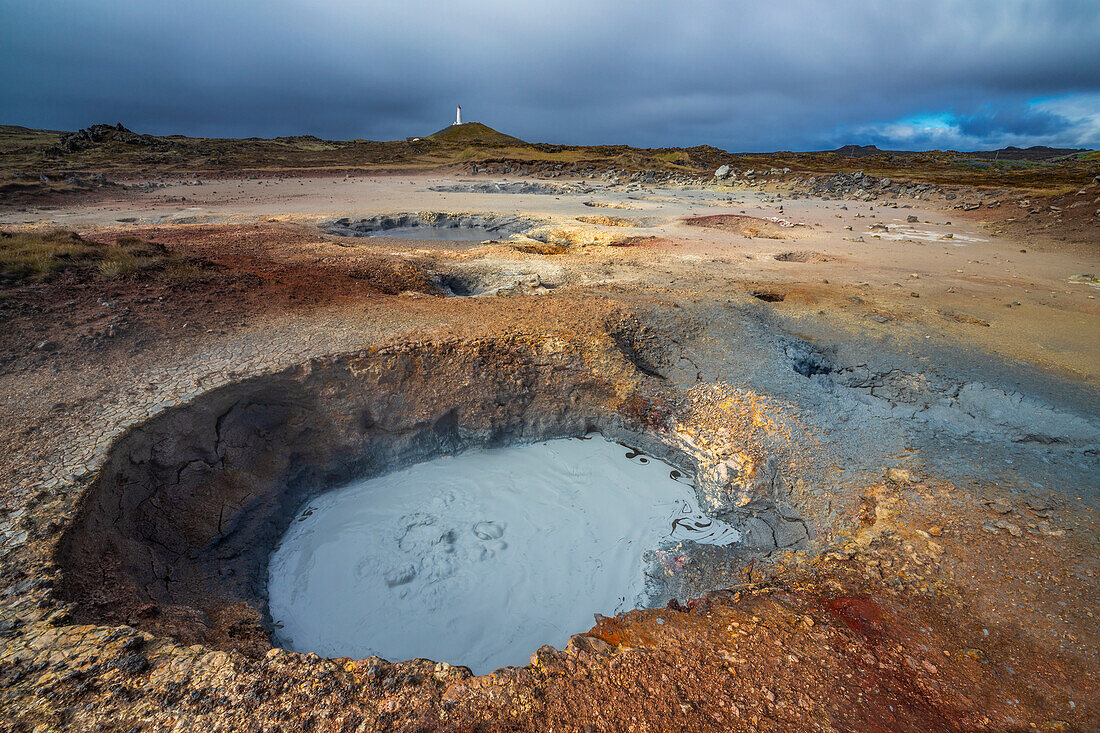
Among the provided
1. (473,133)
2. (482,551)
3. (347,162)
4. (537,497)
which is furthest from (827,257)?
(473,133)

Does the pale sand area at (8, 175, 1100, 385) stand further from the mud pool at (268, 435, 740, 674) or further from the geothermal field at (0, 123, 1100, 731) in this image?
the mud pool at (268, 435, 740, 674)

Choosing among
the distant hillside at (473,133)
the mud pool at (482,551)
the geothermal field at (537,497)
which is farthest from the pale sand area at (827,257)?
the distant hillside at (473,133)

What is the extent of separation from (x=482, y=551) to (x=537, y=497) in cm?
82

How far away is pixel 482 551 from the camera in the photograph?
427cm

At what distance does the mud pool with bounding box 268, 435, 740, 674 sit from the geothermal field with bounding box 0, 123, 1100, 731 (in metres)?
0.03

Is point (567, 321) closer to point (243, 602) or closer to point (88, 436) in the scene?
point (243, 602)

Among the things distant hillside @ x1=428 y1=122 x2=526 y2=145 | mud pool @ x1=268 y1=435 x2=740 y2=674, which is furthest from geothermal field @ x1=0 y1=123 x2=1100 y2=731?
distant hillside @ x1=428 y1=122 x2=526 y2=145

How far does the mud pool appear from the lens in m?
3.65

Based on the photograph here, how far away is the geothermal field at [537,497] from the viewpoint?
2.46 meters

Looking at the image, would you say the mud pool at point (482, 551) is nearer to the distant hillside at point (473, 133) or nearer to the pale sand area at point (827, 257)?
the pale sand area at point (827, 257)

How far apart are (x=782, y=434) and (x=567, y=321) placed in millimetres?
2862

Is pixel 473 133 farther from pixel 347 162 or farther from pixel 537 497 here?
pixel 537 497

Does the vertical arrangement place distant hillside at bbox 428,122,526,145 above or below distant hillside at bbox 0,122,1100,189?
above

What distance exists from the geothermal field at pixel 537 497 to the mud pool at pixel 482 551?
28mm
